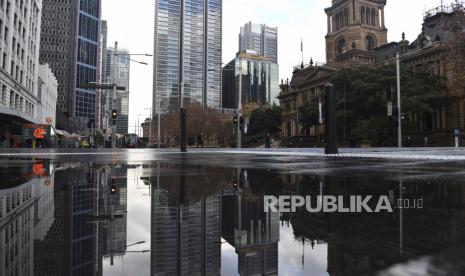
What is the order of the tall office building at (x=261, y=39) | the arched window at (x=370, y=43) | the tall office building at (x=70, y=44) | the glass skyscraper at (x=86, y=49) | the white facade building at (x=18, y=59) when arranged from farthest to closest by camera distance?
the tall office building at (x=261, y=39), the glass skyscraper at (x=86, y=49), the tall office building at (x=70, y=44), the arched window at (x=370, y=43), the white facade building at (x=18, y=59)

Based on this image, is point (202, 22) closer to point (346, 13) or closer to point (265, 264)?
point (265, 264)

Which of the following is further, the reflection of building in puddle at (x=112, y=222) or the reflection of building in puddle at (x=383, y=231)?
the reflection of building in puddle at (x=112, y=222)

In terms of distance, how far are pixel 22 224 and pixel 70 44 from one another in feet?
402

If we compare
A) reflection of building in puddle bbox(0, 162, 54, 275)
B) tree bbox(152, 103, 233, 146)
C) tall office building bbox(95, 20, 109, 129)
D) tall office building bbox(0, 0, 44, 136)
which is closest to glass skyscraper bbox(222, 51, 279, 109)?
tree bbox(152, 103, 233, 146)

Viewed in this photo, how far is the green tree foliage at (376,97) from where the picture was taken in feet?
151

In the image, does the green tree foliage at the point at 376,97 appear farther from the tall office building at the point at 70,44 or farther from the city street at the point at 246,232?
the tall office building at the point at 70,44

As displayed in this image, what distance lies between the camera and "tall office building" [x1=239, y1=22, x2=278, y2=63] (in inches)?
4488

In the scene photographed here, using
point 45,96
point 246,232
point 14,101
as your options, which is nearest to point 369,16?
point 45,96

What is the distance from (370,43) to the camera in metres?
88.1

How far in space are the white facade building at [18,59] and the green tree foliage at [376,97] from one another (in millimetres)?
40253

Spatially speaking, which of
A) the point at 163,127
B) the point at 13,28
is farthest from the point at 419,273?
the point at 163,127

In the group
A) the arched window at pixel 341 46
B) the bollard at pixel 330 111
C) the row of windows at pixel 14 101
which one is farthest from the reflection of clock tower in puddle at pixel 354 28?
the bollard at pixel 330 111

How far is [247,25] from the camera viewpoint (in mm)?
Answer: 119188

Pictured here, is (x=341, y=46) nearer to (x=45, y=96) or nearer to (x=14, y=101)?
(x=45, y=96)
